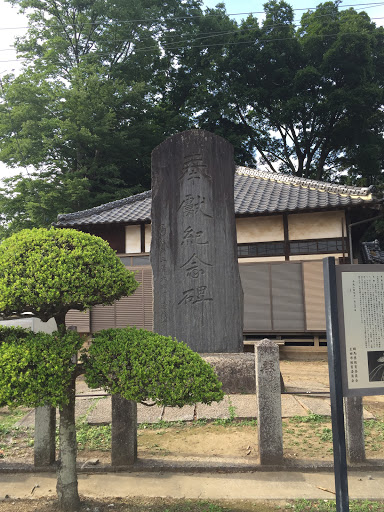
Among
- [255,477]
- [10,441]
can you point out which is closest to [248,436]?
[255,477]

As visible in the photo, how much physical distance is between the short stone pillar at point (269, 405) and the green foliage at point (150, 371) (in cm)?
121

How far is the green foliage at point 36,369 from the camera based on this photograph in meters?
2.68

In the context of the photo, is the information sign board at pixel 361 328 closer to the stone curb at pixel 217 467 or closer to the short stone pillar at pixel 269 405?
the short stone pillar at pixel 269 405

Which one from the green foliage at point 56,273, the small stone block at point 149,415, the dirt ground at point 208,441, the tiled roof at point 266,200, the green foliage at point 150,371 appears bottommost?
the dirt ground at point 208,441

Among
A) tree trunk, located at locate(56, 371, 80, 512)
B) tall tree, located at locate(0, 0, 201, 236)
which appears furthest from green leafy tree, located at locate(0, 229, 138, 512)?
tall tree, located at locate(0, 0, 201, 236)

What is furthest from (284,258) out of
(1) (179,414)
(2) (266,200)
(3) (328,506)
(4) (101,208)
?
(3) (328,506)

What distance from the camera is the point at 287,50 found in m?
21.6

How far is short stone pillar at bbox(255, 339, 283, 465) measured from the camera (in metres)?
3.81

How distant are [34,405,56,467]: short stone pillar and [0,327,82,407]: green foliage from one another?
1.33 metres

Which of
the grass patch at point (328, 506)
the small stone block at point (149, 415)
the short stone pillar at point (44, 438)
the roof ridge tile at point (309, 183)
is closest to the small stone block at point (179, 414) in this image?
the small stone block at point (149, 415)

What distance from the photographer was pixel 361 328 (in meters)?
2.85

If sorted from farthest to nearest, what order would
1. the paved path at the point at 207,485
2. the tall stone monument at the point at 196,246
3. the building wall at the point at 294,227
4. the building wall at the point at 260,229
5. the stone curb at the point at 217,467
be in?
the building wall at the point at 260,229
the building wall at the point at 294,227
the tall stone monument at the point at 196,246
the stone curb at the point at 217,467
the paved path at the point at 207,485

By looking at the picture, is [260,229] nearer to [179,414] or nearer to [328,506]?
[179,414]

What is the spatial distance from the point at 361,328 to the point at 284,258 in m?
7.84
